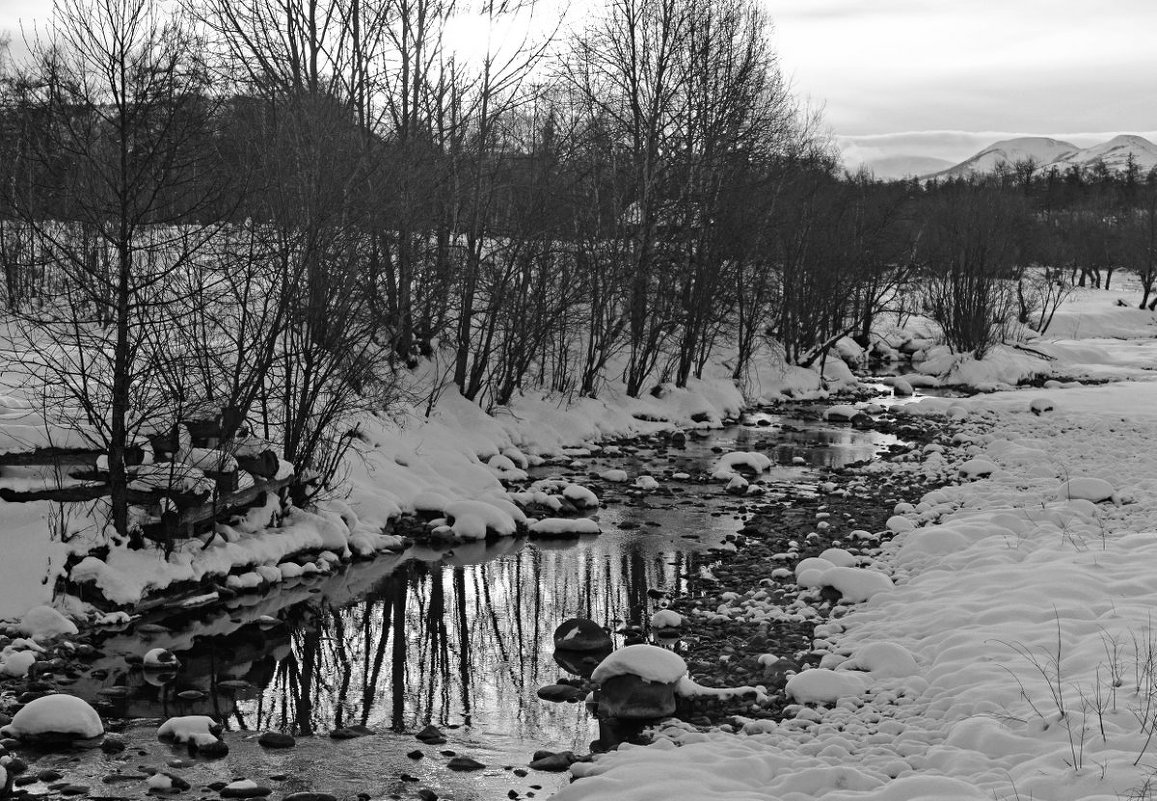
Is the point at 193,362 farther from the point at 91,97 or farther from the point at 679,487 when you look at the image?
the point at 679,487

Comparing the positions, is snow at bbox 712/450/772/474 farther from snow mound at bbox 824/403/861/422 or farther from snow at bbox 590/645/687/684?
snow at bbox 590/645/687/684

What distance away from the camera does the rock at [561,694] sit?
26.0 ft

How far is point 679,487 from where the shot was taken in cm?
1684

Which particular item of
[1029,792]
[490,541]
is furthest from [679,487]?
[1029,792]

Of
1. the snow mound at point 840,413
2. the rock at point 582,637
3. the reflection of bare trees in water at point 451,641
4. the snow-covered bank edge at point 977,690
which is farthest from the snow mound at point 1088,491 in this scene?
the snow mound at point 840,413

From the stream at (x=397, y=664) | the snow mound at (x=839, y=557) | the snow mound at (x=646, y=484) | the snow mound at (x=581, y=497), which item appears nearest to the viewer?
the stream at (x=397, y=664)

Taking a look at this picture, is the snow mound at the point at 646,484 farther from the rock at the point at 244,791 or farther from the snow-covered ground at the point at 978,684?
the rock at the point at 244,791

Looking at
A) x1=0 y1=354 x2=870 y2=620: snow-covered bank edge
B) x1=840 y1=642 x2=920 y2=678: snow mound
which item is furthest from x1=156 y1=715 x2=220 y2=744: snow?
x1=840 y1=642 x2=920 y2=678: snow mound

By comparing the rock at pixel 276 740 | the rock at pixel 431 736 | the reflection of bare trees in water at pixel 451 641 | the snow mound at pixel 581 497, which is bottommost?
the reflection of bare trees in water at pixel 451 641

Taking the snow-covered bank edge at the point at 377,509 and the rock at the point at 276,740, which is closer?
the rock at the point at 276,740

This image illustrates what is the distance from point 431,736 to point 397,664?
181 centimetres

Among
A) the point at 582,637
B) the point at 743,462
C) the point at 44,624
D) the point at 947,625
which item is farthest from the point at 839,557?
the point at 44,624

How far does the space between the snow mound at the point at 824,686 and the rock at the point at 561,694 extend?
5.49 ft

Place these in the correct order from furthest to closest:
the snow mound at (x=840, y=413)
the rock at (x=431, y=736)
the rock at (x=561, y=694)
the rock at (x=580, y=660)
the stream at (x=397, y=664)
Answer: the snow mound at (x=840, y=413) → the rock at (x=580, y=660) → the rock at (x=561, y=694) → the rock at (x=431, y=736) → the stream at (x=397, y=664)
